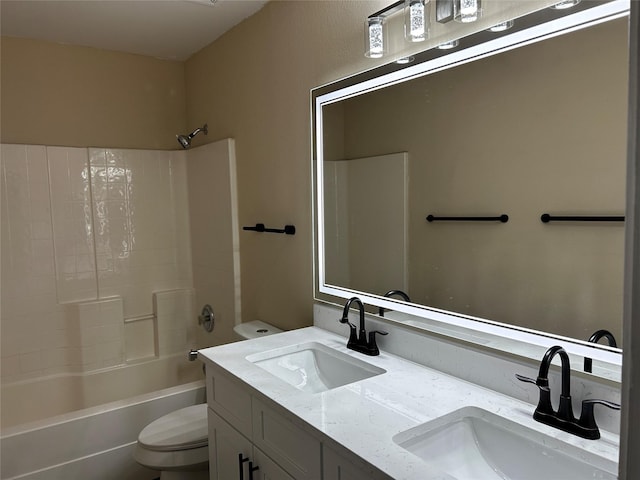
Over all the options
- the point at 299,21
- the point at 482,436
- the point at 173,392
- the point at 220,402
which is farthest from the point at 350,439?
the point at 299,21

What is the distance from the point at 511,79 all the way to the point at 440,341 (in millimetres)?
825

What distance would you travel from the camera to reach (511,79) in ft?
4.41

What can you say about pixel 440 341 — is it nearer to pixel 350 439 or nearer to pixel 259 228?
pixel 350 439

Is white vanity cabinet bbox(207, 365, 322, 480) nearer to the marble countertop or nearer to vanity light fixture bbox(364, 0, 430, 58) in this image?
the marble countertop

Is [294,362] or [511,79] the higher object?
[511,79]

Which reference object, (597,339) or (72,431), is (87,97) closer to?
(72,431)

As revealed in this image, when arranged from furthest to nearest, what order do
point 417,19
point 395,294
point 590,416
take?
point 395,294 → point 417,19 → point 590,416

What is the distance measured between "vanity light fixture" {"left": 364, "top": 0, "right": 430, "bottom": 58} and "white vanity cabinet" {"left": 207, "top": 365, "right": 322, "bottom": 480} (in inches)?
49.7

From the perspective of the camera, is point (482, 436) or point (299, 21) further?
point (299, 21)

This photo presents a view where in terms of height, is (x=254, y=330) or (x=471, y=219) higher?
(x=471, y=219)

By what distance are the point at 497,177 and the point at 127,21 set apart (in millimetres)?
2205

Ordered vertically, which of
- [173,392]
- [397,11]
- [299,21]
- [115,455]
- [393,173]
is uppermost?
[299,21]

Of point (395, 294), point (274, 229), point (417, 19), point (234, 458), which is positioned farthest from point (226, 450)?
point (417, 19)

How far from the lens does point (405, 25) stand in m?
1.59
